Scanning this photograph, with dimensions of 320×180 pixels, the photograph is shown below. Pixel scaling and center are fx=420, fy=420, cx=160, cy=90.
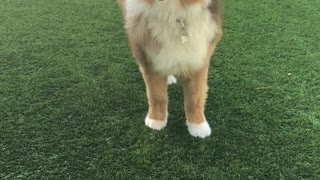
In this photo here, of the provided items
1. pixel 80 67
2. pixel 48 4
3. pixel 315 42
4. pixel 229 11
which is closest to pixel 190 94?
pixel 80 67

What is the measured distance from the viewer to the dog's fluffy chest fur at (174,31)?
6.13 ft

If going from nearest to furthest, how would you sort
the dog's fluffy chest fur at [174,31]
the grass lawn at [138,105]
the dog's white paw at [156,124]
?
the dog's fluffy chest fur at [174,31], the grass lawn at [138,105], the dog's white paw at [156,124]

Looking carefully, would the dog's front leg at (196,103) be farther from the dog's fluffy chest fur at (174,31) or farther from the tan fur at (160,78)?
the dog's fluffy chest fur at (174,31)

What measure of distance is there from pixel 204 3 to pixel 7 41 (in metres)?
1.92

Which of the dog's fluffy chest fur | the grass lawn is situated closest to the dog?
the dog's fluffy chest fur

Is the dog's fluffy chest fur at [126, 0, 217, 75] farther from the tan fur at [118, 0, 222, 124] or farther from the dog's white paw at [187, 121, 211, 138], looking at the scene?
the dog's white paw at [187, 121, 211, 138]

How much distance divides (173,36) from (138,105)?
69cm

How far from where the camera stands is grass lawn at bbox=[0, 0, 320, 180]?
2.02m

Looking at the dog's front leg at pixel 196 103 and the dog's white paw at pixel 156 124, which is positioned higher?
the dog's front leg at pixel 196 103

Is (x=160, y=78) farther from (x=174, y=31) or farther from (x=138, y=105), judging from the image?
(x=138, y=105)

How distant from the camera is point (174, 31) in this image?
1.91 meters

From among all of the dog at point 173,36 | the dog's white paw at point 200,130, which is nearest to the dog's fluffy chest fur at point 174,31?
the dog at point 173,36

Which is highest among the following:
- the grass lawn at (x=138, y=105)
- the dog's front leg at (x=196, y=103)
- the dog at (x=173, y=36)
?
the dog at (x=173, y=36)

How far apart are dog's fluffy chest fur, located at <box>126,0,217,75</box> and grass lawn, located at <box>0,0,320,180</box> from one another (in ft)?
1.47
